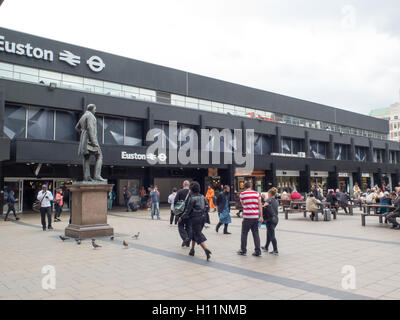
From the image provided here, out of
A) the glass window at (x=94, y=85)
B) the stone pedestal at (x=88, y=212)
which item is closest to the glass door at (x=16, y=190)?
the glass window at (x=94, y=85)

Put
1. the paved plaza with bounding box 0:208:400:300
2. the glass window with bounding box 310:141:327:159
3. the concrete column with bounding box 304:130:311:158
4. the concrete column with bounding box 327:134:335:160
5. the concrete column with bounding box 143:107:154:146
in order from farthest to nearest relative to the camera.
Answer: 1. the concrete column with bounding box 327:134:335:160
2. the glass window with bounding box 310:141:327:159
3. the concrete column with bounding box 304:130:311:158
4. the concrete column with bounding box 143:107:154:146
5. the paved plaza with bounding box 0:208:400:300

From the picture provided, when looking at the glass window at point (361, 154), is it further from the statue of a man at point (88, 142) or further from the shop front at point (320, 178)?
the statue of a man at point (88, 142)

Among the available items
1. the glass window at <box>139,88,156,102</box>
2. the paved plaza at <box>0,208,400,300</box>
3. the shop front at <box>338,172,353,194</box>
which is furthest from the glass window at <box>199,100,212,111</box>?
the paved plaza at <box>0,208,400,300</box>

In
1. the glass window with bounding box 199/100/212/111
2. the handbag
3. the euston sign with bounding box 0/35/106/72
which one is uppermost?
the euston sign with bounding box 0/35/106/72

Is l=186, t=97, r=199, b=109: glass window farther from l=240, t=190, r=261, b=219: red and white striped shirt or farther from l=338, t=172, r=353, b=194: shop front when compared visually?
l=240, t=190, r=261, b=219: red and white striped shirt

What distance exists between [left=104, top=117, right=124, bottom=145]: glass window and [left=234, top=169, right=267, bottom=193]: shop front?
11241mm

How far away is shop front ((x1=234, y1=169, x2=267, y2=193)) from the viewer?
32931 millimetres

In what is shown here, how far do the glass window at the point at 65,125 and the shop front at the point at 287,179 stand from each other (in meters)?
21.6

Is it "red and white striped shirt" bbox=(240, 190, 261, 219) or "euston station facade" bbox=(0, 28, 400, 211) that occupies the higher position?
"euston station facade" bbox=(0, 28, 400, 211)

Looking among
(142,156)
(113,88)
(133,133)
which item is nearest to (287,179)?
(133,133)

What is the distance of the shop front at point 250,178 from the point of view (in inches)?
1297
